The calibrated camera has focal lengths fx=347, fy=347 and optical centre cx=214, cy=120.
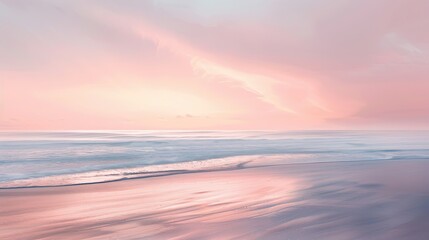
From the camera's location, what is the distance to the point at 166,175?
16.4m

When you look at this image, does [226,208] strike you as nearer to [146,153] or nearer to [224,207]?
[224,207]

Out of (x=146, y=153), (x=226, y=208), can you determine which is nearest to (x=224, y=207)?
(x=226, y=208)

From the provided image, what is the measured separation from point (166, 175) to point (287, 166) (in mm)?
7167

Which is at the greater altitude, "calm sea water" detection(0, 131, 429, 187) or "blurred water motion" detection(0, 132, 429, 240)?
"calm sea water" detection(0, 131, 429, 187)

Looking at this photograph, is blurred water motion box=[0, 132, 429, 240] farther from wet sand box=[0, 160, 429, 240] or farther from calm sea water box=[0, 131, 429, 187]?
calm sea water box=[0, 131, 429, 187]

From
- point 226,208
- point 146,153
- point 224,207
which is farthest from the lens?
point 146,153

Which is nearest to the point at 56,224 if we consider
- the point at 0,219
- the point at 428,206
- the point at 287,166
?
the point at 0,219

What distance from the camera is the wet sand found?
7371mm

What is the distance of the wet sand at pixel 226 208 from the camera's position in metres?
7.37

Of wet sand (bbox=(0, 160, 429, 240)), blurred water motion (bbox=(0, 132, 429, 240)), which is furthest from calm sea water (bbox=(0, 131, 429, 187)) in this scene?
wet sand (bbox=(0, 160, 429, 240))

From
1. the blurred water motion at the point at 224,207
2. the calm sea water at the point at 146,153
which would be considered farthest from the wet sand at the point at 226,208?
the calm sea water at the point at 146,153

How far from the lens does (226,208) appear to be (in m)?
9.55

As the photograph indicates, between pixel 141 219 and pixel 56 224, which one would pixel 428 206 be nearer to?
pixel 141 219

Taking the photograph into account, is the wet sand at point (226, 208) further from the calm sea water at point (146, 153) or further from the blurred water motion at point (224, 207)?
the calm sea water at point (146, 153)
